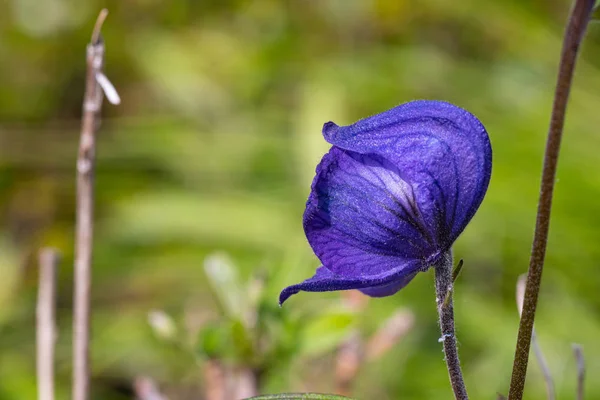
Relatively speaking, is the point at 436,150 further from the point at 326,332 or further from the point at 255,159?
the point at 255,159

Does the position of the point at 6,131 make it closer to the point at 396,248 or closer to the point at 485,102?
the point at 485,102

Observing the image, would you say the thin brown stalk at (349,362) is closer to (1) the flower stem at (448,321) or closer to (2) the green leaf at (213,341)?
(2) the green leaf at (213,341)

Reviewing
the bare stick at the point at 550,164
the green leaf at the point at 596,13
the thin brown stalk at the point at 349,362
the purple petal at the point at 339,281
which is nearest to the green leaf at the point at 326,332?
the thin brown stalk at the point at 349,362

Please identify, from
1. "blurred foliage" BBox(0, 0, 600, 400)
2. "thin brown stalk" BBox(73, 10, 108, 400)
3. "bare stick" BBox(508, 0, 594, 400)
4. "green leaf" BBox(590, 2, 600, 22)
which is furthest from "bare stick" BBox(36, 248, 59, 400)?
"blurred foliage" BBox(0, 0, 600, 400)

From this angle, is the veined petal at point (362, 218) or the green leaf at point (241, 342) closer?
the veined petal at point (362, 218)

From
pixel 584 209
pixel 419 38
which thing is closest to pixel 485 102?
pixel 419 38

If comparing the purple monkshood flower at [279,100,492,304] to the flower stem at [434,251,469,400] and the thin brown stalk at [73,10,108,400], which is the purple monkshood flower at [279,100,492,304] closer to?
the flower stem at [434,251,469,400]
